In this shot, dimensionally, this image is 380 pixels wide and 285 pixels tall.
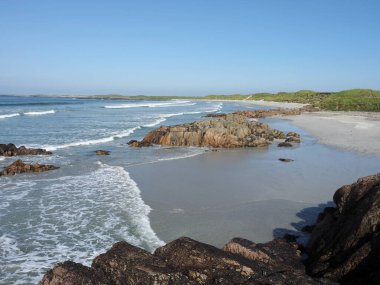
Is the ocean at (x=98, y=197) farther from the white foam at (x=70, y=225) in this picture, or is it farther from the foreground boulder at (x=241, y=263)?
the foreground boulder at (x=241, y=263)

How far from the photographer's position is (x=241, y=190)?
14.7 meters

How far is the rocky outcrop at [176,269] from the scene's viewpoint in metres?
5.44

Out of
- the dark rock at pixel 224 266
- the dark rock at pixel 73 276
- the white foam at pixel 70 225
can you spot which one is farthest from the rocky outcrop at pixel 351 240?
the white foam at pixel 70 225

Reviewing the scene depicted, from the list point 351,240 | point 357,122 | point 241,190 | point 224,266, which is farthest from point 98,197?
point 357,122

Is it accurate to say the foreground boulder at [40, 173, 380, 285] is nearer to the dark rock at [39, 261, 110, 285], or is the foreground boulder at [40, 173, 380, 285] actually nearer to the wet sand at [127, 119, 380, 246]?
the dark rock at [39, 261, 110, 285]

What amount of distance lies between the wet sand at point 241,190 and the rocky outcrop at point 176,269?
340cm

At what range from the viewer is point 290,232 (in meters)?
10.2

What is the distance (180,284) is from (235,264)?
0.97 meters

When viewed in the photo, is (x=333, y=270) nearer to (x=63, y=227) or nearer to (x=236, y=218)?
(x=236, y=218)

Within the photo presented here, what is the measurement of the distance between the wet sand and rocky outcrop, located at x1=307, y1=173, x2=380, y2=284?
7.62ft

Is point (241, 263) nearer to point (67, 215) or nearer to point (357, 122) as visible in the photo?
point (67, 215)

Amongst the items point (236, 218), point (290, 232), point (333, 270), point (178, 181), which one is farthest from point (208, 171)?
point (333, 270)

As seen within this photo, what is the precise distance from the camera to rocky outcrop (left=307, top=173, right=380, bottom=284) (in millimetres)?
5984

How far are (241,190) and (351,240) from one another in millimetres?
8132
